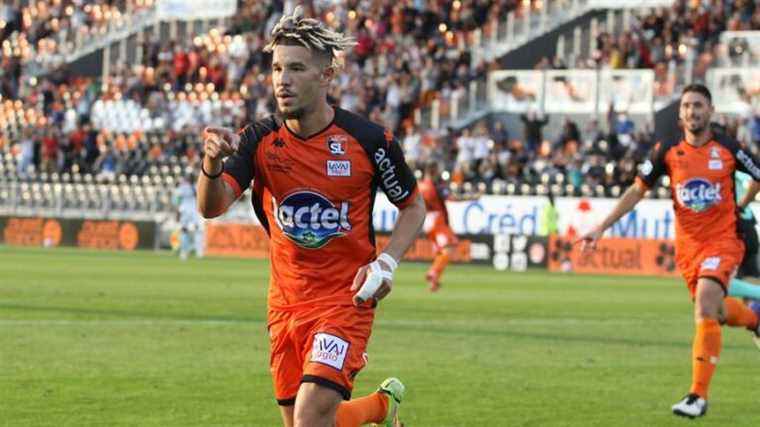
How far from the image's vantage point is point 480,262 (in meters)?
39.2

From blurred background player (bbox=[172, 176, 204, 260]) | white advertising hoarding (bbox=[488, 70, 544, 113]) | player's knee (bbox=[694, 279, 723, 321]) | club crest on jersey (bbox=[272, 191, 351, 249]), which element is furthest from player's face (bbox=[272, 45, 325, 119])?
white advertising hoarding (bbox=[488, 70, 544, 113])

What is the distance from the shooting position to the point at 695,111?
12.7 metres

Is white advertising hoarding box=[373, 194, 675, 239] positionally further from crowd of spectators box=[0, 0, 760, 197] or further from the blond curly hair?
the blond curly hair

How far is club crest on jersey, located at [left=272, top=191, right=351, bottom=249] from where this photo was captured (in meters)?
8.16

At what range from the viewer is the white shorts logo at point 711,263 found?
13070 mm

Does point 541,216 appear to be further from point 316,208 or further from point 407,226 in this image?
point 316,208

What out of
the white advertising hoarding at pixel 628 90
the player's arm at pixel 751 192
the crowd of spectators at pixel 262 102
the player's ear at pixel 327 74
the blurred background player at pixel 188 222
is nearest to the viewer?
the player's ear at pixel 327 74

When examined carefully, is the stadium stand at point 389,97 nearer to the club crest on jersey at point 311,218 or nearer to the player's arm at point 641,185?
the player's arm at point 641,185

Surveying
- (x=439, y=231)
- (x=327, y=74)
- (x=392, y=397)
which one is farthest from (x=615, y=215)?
(x=439, y=231)

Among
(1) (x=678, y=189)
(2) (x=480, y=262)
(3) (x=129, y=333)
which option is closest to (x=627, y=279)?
(2) (x=480, y=262)

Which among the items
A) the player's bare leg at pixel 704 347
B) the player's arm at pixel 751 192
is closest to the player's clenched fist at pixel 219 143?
the player's bare leg at pixel 704 347

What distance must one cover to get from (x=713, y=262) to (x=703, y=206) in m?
0.45

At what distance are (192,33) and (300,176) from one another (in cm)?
4763

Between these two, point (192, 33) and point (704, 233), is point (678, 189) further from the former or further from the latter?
point (192, 33)
